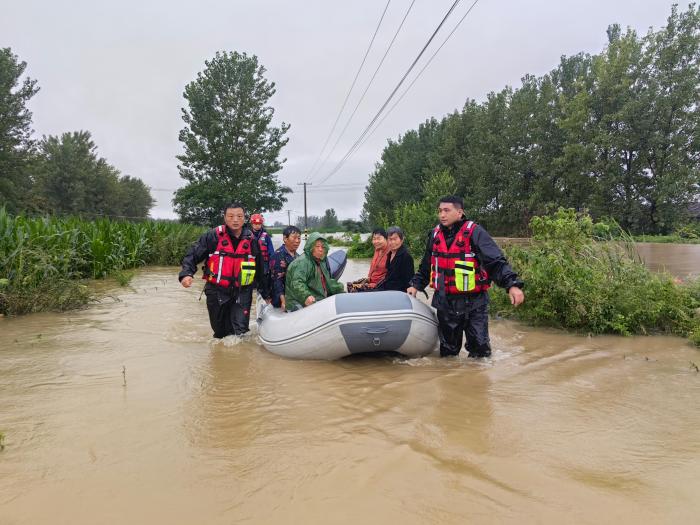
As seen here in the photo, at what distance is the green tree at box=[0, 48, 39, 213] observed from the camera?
24391mm

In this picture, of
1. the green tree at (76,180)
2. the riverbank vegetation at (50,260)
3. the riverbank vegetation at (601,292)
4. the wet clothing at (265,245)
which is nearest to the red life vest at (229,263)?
the wet clothing at (265,245)

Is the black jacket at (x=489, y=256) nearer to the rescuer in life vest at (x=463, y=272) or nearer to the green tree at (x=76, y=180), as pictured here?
the rescuer in life vest at (x=463, y=272)

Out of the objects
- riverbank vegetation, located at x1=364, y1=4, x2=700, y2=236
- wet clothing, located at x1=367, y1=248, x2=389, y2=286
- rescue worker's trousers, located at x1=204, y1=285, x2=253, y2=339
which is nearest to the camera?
rescue worker's trousers, located at x1=204, y1=285, x2=253, y2=339

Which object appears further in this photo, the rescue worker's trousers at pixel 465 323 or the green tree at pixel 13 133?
the green tree at pixel 13 133

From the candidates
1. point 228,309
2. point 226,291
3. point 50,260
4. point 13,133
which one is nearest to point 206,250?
point 226,291

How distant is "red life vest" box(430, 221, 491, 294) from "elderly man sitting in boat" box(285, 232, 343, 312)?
3.72ft

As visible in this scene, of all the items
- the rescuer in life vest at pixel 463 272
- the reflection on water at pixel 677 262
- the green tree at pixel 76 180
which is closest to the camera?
the rescuer in life vest at pixel 463 272

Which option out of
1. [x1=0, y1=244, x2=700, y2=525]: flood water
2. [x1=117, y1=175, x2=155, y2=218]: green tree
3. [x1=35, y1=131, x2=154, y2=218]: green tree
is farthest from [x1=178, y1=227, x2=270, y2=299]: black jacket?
[x1=117, y1=175, x2=155, y2=218]: green tree

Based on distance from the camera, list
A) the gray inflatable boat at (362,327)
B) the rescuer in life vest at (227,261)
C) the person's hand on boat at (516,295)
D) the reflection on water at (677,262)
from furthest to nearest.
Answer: the reflection on water at (677,262) < the rescuer in life vest at (227,261) < the gray inflatable boat at (362,327) < the person's hand on boat at (516,295)

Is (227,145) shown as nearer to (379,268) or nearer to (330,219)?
(379,268)

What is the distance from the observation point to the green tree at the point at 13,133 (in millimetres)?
24391

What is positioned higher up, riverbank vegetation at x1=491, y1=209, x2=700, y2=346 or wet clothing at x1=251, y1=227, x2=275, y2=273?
wet clothing at x1=251, y1=227, x2=275, y2=273

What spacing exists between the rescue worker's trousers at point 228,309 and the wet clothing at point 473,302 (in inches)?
70.5

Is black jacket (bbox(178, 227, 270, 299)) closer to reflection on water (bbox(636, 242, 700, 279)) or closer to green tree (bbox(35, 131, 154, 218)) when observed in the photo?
reflection on water (bbox(636, 242, 700, 279))
